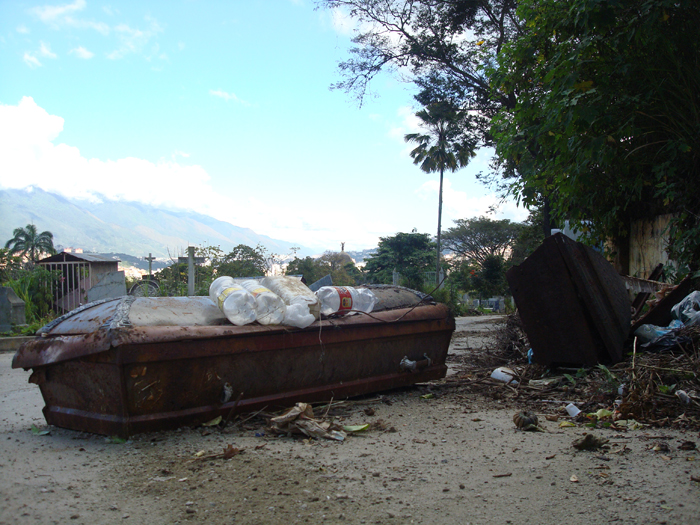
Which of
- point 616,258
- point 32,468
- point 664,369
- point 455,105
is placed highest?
point 455,105

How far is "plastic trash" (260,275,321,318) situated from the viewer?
399 cm

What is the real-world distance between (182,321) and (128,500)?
4.72 feet

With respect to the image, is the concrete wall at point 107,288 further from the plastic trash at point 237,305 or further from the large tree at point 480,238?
the large tree at point 480,238

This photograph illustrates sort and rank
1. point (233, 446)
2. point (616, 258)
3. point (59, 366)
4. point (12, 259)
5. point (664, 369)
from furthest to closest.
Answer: point (12, 259), point (616, 258), point (664, 369), point (59, 366), point (233, 446)

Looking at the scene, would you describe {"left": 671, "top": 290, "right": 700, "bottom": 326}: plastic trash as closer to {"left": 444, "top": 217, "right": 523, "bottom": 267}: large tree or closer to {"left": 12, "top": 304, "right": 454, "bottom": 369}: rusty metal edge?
{"left": 12, "top": 304, "right": 454, "bottom": 369}: rusty metal edge

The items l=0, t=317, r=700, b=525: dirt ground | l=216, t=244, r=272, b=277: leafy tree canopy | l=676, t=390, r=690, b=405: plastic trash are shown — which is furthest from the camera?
l=216, t=244, r=272, b=277: leafy tree canopy

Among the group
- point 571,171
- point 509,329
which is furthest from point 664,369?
A: point 571,171

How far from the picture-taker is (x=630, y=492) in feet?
7.80

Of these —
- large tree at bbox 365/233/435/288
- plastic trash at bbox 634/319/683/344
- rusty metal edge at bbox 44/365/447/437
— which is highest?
large tree at bbox 365/233/435/288

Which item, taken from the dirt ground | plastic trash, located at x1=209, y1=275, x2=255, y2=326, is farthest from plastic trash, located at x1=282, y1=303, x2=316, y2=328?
the dirt ground

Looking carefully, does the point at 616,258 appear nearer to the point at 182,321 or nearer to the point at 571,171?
the point at 571,171

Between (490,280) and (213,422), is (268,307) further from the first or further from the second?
(490,280)

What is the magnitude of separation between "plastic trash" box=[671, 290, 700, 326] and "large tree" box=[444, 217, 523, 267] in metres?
38.3

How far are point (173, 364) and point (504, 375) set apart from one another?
11.1 ft
